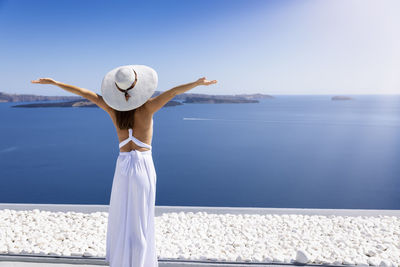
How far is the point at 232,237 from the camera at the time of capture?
367cm

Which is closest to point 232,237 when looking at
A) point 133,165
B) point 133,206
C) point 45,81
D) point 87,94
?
point 133,206

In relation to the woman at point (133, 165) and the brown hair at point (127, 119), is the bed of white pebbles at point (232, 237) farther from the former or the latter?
the brown hair at point (127, 119)

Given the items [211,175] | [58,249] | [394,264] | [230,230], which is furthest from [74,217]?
[211,175]

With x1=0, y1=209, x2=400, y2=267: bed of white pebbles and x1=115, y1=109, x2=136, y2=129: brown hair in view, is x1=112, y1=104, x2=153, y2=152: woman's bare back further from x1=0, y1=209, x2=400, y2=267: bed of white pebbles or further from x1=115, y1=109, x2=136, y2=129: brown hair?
x1=0, y1=209, x2=400, y2=267: bed of white pebbles

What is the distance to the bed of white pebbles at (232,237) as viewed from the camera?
10.3 feet

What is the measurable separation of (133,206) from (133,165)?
250mm

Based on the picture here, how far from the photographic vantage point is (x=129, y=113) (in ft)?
7.69

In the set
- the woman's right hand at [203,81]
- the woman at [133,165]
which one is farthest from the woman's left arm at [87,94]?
the woman's right hand at [203,81]

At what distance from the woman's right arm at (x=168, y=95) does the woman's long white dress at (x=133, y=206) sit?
0.19 meters

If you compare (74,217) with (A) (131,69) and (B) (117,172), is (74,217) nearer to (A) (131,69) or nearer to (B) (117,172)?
(B) (117,172)

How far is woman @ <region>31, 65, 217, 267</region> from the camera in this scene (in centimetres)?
228

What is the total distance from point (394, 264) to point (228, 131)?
54.8 feet

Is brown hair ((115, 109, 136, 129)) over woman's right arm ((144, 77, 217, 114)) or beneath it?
beneath

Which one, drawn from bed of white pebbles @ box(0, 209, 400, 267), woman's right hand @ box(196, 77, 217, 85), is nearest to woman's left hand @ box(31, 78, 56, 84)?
woman's right hand @ box(196, 77, 217, 85)
